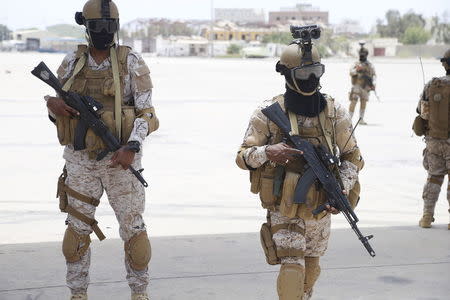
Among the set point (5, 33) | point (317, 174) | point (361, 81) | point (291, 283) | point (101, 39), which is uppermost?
point (101, 39)

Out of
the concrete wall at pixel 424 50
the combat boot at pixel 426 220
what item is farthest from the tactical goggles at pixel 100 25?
the concrete wall at pixel 424 50

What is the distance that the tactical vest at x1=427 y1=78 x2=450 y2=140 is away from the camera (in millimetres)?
7078

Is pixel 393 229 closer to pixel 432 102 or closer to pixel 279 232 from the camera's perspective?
pixel 432 102

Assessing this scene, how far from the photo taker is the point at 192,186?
958cm

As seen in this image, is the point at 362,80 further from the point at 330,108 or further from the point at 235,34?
the point at 235,34

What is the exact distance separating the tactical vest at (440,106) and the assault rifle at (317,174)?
3.09 m

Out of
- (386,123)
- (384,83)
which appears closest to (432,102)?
(386,123)

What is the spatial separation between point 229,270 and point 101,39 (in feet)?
6.77

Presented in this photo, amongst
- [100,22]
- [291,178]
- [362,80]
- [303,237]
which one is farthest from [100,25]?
[362,80]

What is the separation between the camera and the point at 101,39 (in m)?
4.75

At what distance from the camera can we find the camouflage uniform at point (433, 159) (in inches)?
284

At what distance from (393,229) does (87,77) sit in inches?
149

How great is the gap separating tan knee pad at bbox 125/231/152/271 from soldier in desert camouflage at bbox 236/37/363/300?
78 cm

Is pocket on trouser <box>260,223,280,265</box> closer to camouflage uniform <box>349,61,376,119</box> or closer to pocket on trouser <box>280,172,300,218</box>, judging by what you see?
pocket on trouser <box>280,172,300,218</box>
